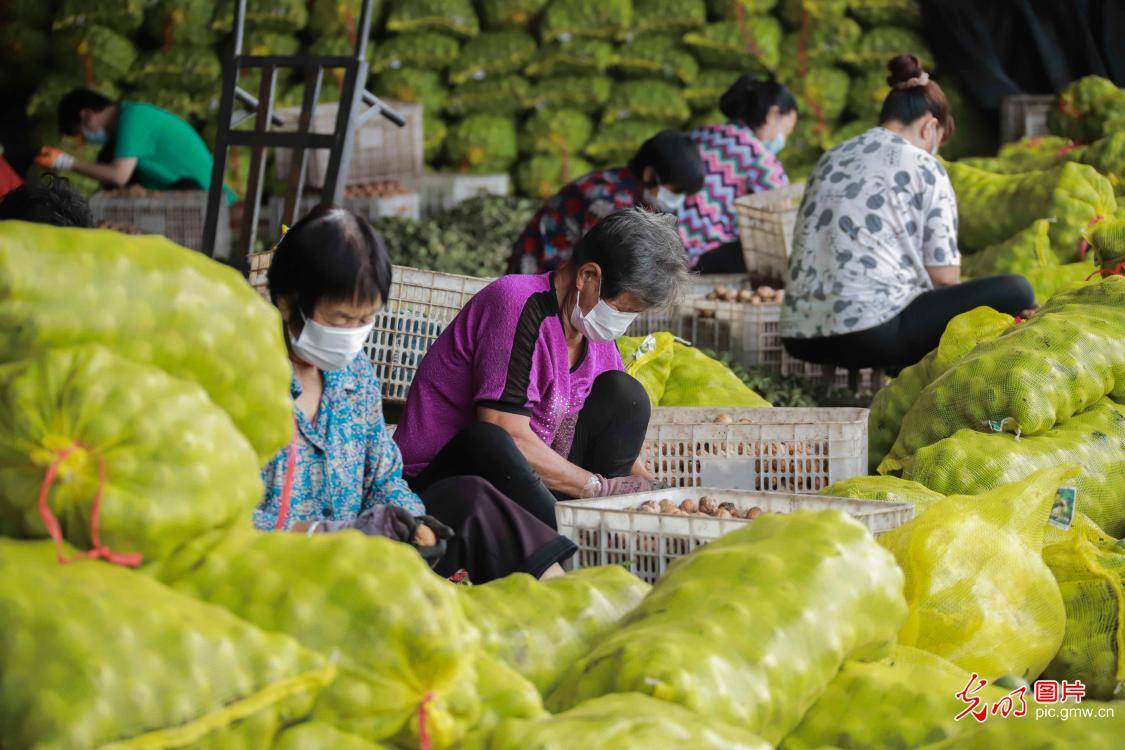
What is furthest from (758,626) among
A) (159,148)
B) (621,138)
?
(621,138)

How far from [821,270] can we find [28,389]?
3288 millimetres

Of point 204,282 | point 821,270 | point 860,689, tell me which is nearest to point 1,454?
point 204,282

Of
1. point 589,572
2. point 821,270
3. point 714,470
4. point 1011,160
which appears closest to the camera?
point 589,572

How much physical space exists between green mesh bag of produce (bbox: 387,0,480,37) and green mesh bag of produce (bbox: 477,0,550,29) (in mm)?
173

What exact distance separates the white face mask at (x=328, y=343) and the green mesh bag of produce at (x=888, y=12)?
6.47 m

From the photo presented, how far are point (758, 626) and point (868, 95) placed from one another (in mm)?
6861

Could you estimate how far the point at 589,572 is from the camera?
1854 millimetres

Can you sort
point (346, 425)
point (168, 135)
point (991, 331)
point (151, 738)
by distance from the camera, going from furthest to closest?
point (168, 135) → point (991, 331) → point (346, 425) → point (151, 738)

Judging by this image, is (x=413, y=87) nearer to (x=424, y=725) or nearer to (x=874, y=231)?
(x=874, y=231)

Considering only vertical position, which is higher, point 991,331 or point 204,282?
point 204,282

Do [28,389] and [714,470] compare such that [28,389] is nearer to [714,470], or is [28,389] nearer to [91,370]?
[91,370]

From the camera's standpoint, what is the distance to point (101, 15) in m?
8.02

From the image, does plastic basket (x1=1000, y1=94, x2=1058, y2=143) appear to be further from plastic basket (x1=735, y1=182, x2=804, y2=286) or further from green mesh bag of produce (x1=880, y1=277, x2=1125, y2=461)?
green mesh bag of produce (x1=880, y1=277, x2=1125, y2=461)

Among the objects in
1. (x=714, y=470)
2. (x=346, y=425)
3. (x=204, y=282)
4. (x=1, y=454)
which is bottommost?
(x=714, y=470)
